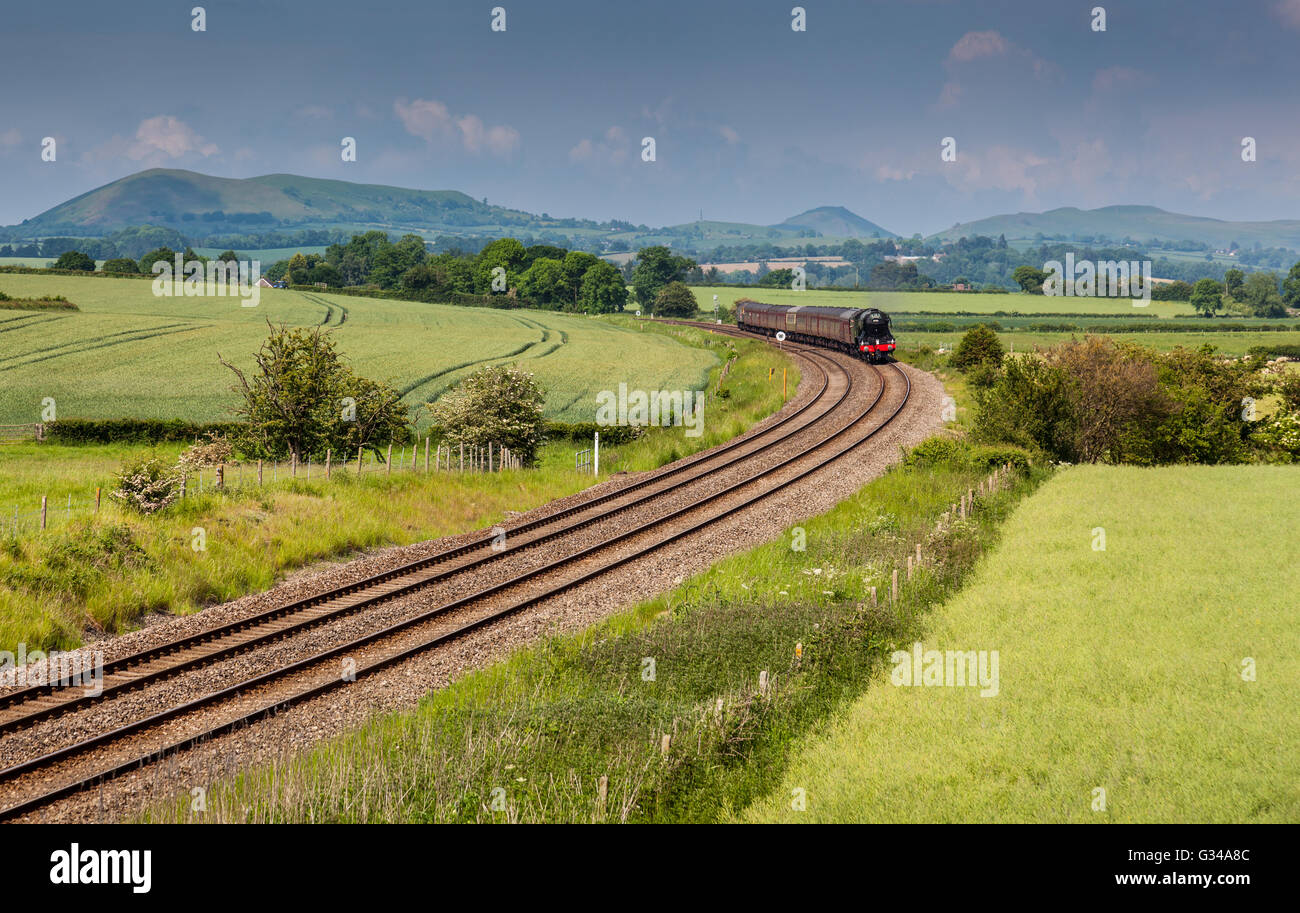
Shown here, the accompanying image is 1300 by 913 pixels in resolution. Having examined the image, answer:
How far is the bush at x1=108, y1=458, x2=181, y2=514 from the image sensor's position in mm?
25094

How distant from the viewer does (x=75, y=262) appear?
153 metres

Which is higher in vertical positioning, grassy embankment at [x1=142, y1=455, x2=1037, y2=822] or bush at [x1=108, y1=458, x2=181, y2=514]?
bush at [x1=108, y1=458, x2=181, y2=514]

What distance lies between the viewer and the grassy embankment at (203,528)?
63.6 ft

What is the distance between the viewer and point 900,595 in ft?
67.2

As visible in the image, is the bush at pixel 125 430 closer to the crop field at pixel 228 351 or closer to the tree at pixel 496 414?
the crop field at pixel 228 351

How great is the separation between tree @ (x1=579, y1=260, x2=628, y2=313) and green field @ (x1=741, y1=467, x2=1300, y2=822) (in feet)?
423

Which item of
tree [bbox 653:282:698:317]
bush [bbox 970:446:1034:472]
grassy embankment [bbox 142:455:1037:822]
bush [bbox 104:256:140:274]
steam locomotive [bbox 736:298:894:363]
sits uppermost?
bush [bbox 104:256:140:274]

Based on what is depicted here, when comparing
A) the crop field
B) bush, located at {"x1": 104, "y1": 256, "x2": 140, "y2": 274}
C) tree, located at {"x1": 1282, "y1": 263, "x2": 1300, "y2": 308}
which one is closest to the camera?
the crop field

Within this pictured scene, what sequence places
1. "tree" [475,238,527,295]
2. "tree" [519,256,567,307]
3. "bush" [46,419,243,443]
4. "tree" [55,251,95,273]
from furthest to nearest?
"tree" [475,238,527,295], "tree" [519,256,567,307], "tree" [55,251,95,273], "bush" [46,419,243,443]

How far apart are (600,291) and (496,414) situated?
380ft

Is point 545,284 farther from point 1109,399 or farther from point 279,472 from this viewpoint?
point 1109,399

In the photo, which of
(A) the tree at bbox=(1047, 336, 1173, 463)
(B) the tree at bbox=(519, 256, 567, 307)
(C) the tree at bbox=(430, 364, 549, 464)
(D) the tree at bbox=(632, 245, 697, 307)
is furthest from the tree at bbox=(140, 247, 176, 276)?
(A) the tree at bbox=(1047, 336, 1173, 463)

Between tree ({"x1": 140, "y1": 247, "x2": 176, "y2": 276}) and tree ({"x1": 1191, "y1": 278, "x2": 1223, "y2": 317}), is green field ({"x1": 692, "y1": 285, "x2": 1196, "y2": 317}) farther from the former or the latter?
tree ({"x1": 140, "y1": 247, "x2": 176, "y2": 276})

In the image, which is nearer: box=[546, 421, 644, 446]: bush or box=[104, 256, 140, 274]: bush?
box=[546, 421, 644, 446]: bush
